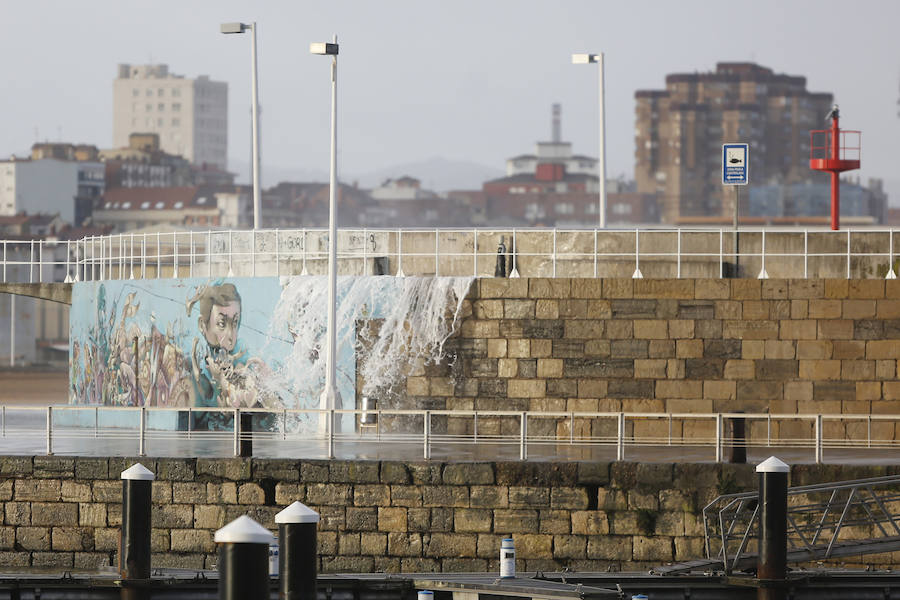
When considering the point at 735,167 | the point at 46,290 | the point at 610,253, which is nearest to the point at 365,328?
the point at 610,253

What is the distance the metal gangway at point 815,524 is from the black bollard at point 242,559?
279 inches

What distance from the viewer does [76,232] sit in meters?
124

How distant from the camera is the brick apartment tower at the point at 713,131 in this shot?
554 feet

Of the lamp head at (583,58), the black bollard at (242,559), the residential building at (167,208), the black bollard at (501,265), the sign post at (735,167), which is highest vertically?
the residential building at (167,208)

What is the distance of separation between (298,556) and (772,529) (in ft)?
17.5

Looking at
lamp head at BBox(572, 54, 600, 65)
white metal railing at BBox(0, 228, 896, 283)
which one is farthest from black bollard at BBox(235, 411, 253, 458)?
lamp head at BBox(572, 54, 600, 65)

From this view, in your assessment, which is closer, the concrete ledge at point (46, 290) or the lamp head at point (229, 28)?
the lamp head at point (229, 28)

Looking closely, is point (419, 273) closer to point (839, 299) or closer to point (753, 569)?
point (839, 299)

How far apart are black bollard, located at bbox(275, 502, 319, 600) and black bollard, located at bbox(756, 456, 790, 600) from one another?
509 centimetres

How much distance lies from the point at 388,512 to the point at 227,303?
8.66 m

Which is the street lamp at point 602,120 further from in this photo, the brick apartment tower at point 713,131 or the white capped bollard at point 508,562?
the brick apartment tower at point 713,131

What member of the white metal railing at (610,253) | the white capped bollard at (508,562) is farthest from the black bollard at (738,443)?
the white metal railing at (610,253)

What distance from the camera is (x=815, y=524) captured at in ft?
64.9

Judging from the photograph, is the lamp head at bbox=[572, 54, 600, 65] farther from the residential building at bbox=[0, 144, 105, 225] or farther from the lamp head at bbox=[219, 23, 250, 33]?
the residential building at bbox=[0, 144, 105, 225]
